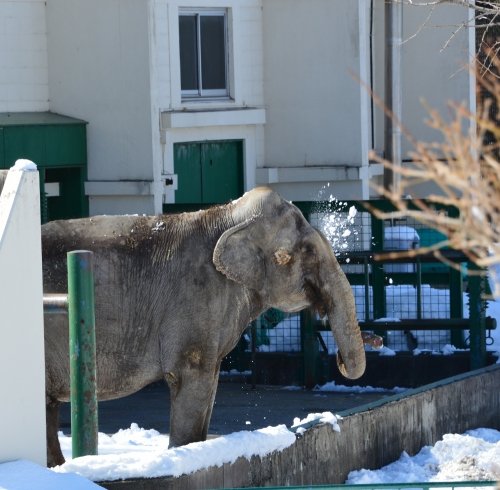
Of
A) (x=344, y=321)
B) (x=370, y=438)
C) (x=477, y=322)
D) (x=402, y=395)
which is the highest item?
(x=344, y=321)

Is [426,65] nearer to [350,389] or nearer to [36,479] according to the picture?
[350,389]

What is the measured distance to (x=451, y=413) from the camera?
11672mm

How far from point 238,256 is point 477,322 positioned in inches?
236

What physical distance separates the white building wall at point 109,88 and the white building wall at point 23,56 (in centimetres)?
12

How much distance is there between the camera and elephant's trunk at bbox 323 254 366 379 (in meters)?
9.74

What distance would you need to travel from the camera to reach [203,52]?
19.5 meters

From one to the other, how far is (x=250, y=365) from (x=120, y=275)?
6.37m

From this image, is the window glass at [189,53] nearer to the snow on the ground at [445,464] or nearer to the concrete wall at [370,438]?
the concrete wall at [370,438]

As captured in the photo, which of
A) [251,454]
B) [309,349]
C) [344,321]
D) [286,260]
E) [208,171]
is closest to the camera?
[251,454]

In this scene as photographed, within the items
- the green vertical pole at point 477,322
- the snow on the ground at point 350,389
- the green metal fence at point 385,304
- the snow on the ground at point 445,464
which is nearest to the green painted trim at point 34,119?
the green metal fence at point 385,304

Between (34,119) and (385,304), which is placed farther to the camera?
(34,119)

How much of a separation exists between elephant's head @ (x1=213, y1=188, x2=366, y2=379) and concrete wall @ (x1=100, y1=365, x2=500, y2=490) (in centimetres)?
75

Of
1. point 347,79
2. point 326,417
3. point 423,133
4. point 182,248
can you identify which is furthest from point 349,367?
point 423,133

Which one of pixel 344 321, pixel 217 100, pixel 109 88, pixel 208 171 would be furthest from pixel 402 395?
pixel 217 100
